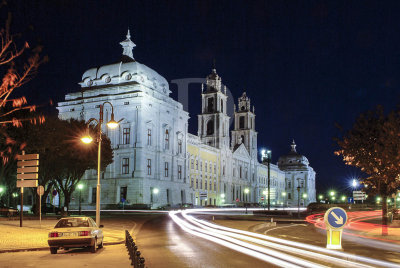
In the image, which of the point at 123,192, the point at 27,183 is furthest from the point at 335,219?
the point at 123,192

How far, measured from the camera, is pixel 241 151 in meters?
123

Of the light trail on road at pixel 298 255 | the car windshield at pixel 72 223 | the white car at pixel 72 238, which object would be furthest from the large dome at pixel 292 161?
the white car at pixel 72 238

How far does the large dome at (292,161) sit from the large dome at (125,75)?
104m

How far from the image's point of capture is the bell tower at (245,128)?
438 feet

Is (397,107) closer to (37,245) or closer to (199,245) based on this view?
(199,245)

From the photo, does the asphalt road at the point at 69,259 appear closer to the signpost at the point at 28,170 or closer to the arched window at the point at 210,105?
the signpost at the point at 28,170

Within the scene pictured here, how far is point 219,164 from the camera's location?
108000 millimetres

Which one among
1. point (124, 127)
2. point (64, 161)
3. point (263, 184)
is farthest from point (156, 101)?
point (263, 184)

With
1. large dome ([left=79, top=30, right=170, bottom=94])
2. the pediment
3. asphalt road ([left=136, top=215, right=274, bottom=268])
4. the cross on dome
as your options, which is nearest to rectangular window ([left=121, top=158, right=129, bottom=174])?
large dome ([left=79, top=30, right=170, bottom=94])

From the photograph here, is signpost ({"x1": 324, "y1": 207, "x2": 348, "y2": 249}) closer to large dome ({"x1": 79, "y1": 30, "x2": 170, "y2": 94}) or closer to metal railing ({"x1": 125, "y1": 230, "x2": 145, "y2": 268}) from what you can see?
metal railing ({"x1": 125, "y1": 230, "x2": 145, "y2": 268})

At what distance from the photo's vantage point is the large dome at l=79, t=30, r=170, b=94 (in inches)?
2781

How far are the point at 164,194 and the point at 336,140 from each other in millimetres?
49129

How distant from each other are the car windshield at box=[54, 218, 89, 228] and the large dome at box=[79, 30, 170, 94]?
53691mm

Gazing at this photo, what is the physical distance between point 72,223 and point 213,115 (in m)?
92.4
